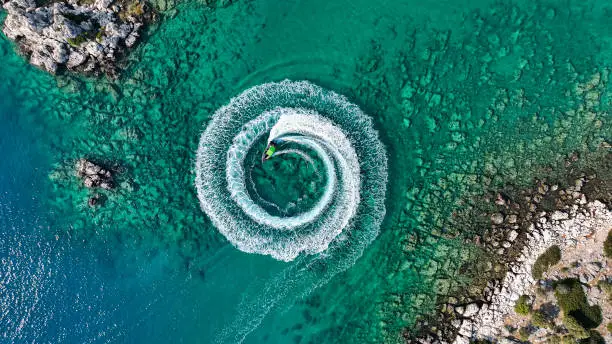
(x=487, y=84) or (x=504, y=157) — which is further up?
(x=487, y=84)

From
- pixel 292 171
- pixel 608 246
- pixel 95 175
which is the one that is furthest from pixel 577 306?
pixel 95 175

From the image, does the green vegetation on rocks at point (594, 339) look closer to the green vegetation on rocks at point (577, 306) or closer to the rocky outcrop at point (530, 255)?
the green vegetation on rocks at point (577, 306)

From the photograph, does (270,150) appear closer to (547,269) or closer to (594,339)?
(547,269)

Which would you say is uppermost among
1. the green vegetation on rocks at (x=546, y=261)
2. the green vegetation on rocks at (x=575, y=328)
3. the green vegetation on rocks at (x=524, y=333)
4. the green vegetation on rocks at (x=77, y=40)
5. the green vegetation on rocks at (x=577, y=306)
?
the green vegetation on rocks at (x=546, y=261)

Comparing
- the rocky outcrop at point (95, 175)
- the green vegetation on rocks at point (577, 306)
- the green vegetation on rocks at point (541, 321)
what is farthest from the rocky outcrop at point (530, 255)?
the rocky outcrop at point (95, 175)

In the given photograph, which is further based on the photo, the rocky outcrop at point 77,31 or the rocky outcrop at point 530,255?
the rocky outcrop at point 77,31

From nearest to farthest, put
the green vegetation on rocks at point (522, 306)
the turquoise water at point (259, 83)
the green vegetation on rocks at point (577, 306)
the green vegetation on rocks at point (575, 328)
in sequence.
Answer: the green vegetation on rocks at point (575, 328), the green vegetation on rocks at point (577, 306), the green vegetation on rocks at point (522, 306), the turquoise water at point (259, 83)

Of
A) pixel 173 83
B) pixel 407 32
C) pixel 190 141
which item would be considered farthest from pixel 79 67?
pixel 407 32

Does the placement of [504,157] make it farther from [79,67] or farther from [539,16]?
[79,67]
